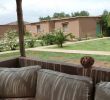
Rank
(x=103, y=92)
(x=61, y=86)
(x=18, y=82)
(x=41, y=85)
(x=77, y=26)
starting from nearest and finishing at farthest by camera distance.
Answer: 1. (x=103, y=92)
2. (x=61, y=86)
3. (x=41, y=85)
4. (x=18, y=82)
5. (x=77, y=26)

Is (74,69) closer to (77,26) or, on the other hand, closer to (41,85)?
(41,85)

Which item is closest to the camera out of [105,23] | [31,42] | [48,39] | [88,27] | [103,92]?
[103,92]

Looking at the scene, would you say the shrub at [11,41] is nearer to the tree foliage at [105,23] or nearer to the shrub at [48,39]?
the shrub at [48,39]

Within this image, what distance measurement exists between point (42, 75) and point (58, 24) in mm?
22925

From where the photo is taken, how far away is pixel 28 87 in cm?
334

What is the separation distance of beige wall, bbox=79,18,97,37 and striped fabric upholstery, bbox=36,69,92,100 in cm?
2024

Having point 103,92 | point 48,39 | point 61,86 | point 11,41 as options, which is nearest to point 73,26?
point 48,39

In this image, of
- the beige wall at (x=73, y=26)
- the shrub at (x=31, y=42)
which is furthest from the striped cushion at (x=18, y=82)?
the beige wall at (x=73, y=26)

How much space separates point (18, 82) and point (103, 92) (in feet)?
4.55

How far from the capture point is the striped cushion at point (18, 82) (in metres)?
3.33

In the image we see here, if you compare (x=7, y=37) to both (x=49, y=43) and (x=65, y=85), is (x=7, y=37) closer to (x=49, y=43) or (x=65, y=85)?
(x=49, y=43)

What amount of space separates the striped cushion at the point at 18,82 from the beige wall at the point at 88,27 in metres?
19.9

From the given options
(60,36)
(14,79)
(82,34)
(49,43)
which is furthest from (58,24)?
(14,79)

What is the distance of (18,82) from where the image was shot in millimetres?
3396
